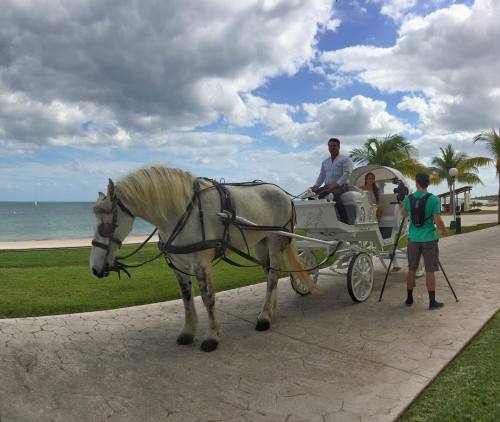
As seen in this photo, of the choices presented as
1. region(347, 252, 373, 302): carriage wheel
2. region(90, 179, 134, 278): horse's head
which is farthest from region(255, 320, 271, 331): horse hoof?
region(90, 179, 134, 278): horse's head

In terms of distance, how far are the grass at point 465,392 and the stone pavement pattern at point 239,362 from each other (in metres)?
0.09

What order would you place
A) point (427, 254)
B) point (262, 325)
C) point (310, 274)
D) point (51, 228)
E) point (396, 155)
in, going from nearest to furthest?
1. point (262, 325)
2. point (427, 254)
3. point (310, 274)
4. point (396, 155)
5. point (51, 228)

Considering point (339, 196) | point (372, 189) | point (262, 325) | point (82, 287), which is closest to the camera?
point (262, 325)

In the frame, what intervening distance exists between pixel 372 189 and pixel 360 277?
2.12 meters

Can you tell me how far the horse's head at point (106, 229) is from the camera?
3.88m

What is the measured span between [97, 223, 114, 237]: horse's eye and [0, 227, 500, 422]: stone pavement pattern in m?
1.23

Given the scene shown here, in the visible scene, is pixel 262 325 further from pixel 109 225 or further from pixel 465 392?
pixel 465 392

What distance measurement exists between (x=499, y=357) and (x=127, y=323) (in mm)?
4067

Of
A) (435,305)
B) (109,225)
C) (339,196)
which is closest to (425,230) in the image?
(435,305)

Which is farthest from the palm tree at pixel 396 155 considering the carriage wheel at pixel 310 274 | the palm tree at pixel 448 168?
the carriage wheel at pixel 310 274

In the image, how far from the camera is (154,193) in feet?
12.9

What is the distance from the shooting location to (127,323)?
5.07 meters

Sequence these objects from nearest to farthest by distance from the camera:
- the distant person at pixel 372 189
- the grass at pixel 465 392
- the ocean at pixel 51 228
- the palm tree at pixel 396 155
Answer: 1. the grass at pixel 465 392
2. the distant person at pixel 372 189
3. the palm tree at pixel 396 155
4. the ocean at pixel 51 228

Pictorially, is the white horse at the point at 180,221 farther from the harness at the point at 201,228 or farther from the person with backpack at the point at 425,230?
the person with backpack at the point at 425,230
